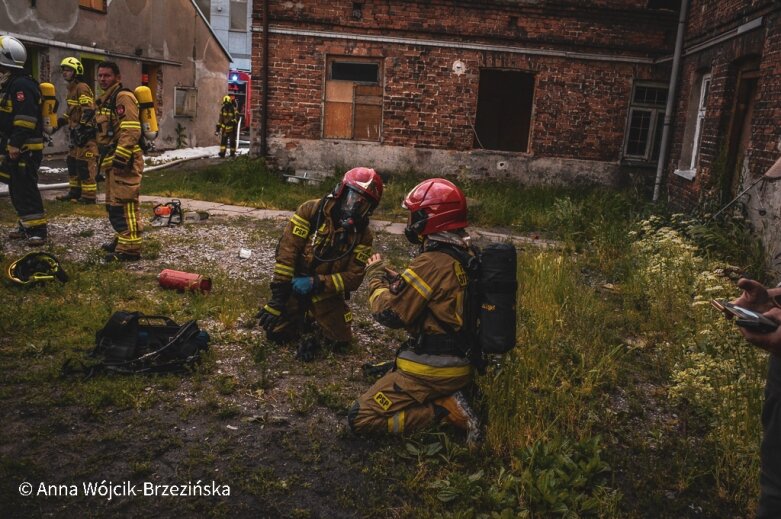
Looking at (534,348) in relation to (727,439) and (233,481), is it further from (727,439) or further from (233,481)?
(233,481)

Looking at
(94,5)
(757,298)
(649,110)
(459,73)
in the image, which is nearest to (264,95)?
(459,73)

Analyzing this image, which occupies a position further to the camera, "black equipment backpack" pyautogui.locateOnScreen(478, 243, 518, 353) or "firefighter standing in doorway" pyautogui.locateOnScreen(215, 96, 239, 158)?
"firefighter standing in doorway" pyautogui.locateOnScreen(215, 96, 239, 158)

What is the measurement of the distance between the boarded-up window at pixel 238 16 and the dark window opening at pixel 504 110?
22010mm

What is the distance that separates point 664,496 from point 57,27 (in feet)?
57.5

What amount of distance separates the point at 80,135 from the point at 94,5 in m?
9.45

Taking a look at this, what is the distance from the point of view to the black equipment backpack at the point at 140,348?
4457 mm

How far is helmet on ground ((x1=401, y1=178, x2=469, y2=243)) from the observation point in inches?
150

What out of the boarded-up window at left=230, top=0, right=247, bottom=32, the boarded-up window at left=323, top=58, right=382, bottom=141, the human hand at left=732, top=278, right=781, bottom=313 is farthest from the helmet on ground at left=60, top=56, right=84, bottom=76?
the boarded-up window at left=230, top=0, right=247, bottom=32

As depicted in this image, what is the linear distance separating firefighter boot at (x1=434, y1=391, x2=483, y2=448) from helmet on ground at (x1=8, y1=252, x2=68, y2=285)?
4.40 meters

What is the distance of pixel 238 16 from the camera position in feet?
115

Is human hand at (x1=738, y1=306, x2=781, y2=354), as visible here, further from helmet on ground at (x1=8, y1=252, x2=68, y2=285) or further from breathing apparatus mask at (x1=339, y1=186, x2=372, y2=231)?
helmet on ground at (x1=8, y1=252, x2=68, y2=285)

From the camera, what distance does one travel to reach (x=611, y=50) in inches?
532

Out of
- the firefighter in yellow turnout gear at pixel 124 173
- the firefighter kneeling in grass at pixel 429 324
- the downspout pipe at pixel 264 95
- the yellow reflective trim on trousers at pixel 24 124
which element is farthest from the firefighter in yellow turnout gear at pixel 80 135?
the firefighter kneeling in grass at pixel 429 324

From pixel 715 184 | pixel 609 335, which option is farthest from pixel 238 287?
pixel 715 184
